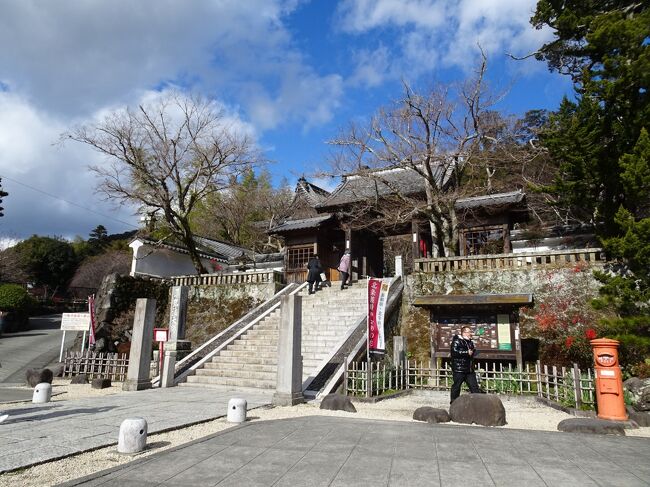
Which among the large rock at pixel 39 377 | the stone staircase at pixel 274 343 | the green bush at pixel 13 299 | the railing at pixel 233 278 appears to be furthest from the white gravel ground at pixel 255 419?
the green bush at pixel 13 299

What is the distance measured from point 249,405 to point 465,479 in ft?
18.6

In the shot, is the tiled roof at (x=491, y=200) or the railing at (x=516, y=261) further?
the tiled roof at (x=491, y=200)

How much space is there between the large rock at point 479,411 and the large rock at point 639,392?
10.5 ft

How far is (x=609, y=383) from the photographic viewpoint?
24.2ft

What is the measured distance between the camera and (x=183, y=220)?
2114cm

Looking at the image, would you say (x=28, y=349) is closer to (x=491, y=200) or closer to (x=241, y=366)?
(x=241, y=366)

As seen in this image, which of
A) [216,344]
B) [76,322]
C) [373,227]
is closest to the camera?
[216,344]

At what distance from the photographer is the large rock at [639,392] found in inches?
317

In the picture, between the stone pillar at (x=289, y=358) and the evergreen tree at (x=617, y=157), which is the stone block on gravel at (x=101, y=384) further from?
the evergreen tree at (x=617, y=157)

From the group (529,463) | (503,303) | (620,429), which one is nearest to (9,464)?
(529,463)

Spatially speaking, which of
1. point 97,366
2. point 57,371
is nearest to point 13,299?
point 57,371

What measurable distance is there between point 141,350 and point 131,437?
6582 mm

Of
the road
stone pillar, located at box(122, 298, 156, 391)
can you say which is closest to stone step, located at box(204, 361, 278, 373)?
stone pillar, located at box(122, 298, 156, 391)

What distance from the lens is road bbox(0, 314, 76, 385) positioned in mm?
15504
